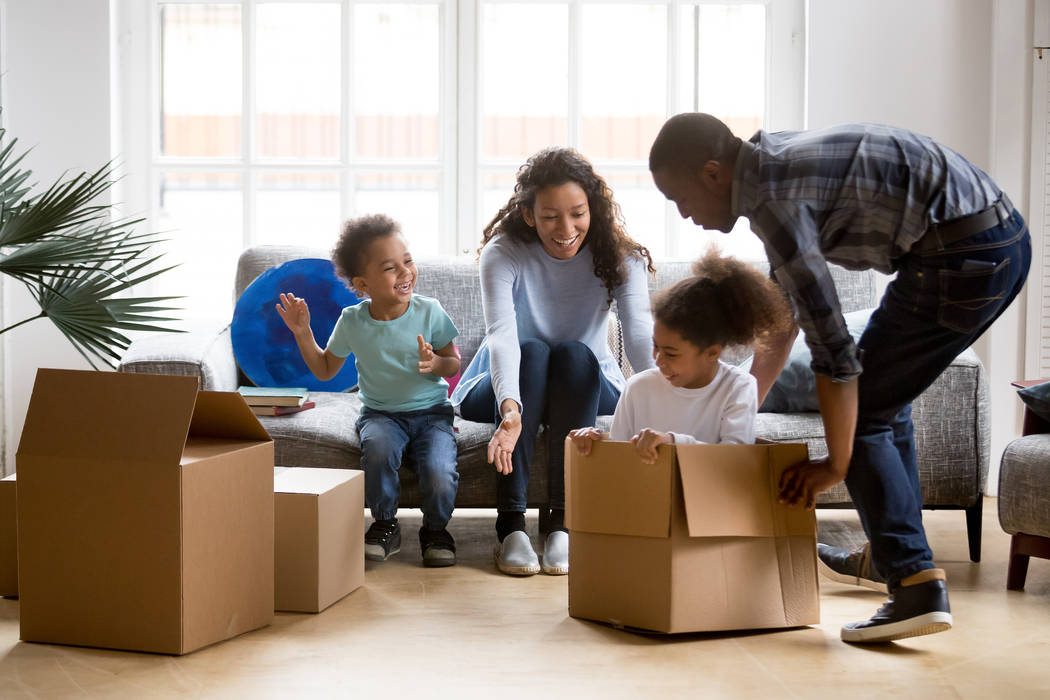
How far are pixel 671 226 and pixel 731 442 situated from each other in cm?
183

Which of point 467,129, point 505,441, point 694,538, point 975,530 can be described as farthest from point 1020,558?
point 467,129

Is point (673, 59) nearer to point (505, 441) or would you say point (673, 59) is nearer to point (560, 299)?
point (560, 299)

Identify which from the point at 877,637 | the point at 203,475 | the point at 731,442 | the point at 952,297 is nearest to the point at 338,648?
the point at 203,475

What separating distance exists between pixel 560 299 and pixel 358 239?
525 mm

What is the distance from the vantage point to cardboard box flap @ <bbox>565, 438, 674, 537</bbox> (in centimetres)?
174

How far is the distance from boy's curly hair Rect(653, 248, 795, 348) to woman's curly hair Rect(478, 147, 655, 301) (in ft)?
1.69

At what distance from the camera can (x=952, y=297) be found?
1657 mm

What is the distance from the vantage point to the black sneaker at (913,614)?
67.1 inches

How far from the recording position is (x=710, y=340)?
1.91 m

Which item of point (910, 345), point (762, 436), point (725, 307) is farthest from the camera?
point (762, 436)

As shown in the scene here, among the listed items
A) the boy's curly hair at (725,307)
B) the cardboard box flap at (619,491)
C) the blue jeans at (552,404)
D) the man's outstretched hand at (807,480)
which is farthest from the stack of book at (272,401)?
the man's outstretched hand at (807,480)

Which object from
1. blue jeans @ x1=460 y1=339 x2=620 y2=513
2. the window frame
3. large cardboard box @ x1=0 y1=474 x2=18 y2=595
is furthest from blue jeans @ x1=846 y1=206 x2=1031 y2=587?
the window frame

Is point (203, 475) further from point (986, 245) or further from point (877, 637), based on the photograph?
point (986, 245)

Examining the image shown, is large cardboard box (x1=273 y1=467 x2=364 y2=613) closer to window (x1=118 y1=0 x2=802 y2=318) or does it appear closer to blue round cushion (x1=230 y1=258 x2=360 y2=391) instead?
blue round cushion (x1=230 y1=258 x2=360 y2=391)
